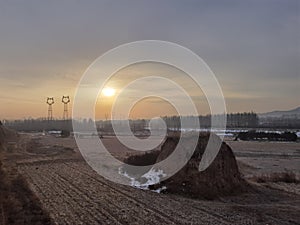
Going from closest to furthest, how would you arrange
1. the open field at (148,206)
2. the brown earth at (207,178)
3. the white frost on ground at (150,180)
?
the open field at (148,206) → the brown earth at (207,178) → the white frost on ground at (150,180)

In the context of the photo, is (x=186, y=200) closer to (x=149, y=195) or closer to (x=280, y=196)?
(x=149, y=195)

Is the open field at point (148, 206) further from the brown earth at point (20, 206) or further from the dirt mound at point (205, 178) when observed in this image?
the dirt mound at point (205, 178)

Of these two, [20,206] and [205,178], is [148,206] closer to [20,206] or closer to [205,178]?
[20,206]

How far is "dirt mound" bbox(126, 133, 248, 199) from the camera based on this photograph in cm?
2181

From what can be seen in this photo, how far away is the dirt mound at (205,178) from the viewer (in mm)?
21808

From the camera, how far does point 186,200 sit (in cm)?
1962

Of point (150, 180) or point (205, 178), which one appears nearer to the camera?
point (205, 178)

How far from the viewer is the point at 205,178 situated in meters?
22.6

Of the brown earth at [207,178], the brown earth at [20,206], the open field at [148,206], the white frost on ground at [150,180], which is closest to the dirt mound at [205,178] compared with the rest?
the brown earth at [207,178]

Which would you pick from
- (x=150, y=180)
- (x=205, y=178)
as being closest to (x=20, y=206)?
(x=150, y=180)

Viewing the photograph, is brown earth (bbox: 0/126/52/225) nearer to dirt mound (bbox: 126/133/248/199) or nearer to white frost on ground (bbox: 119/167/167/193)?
white frost on ground (bbox: 119/167/167/193)

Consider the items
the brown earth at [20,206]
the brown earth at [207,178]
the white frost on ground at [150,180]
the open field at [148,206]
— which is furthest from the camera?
the white frost on ground at [150,180]

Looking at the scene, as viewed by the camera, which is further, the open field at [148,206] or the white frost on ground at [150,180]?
the white frost on ground at [150,180]

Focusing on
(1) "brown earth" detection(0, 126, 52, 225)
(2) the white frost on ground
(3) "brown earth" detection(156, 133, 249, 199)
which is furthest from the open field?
(2) the white frost on ground
